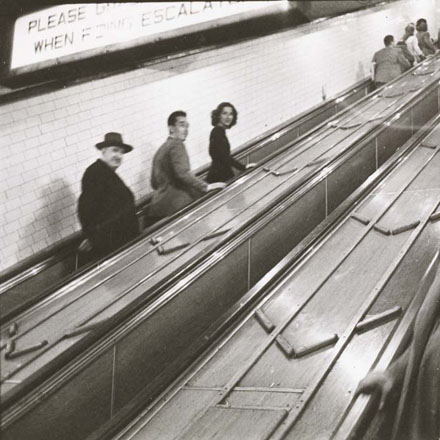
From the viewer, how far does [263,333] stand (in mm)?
3047

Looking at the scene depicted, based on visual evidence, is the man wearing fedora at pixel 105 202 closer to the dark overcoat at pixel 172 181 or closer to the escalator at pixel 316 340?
the dark overcoat at pixel 172 181

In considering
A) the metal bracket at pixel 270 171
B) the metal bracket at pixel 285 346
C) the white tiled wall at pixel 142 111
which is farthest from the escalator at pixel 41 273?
the metal bracket at pixel 285 346

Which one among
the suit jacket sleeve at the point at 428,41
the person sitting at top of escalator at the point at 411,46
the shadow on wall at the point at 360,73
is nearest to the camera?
the person sitting at top of escalator at the point at 411,46

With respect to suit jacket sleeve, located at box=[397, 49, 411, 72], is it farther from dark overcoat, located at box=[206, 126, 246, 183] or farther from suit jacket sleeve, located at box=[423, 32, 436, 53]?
dark overcoat, located at box=[206, 126, 246, 183]

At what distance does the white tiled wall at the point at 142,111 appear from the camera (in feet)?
16.5

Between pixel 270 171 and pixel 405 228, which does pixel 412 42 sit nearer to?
pixel 270 171

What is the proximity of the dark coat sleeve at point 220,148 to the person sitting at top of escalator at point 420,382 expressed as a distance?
3.89m

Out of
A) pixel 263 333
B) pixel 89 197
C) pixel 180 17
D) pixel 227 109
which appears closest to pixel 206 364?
pixel 263 333

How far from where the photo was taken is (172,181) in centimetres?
480

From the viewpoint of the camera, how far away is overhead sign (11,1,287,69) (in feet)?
13.2

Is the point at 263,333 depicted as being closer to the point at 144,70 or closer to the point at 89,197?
the point at 89,197

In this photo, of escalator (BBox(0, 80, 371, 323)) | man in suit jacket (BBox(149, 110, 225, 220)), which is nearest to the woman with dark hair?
man in suit jacket (BBox(149, 110, 225, 220))

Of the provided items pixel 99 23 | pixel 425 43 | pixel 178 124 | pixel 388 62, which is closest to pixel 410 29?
pixel 425 43

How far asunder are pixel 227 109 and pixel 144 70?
1.72 m
